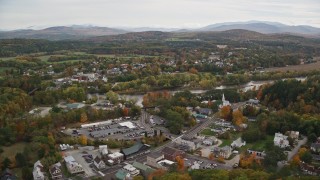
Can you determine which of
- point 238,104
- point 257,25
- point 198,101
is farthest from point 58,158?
point 257,25

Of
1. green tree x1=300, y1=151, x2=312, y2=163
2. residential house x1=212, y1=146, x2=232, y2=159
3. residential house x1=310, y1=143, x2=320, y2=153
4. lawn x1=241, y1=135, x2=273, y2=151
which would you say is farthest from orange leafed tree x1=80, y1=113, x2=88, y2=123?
residential house x1=310, y1=143, x2=320, y2=153

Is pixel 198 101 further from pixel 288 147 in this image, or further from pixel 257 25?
pixel 257 25

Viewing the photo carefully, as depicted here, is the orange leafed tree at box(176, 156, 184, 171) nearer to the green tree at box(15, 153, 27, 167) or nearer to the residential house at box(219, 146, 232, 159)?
the residential house at box(219, 146, 232, 159)

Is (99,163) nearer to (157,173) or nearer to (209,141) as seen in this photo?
(157,173)

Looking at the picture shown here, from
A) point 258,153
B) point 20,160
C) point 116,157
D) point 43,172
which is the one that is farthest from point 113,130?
point 258,153

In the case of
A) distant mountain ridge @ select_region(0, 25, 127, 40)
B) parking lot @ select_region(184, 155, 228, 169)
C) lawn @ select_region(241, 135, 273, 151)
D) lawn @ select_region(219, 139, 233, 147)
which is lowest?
lawn @ select_region(219, 139, 233, 147)

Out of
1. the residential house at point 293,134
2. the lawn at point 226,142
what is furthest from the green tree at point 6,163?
the residential house at point 293,134
